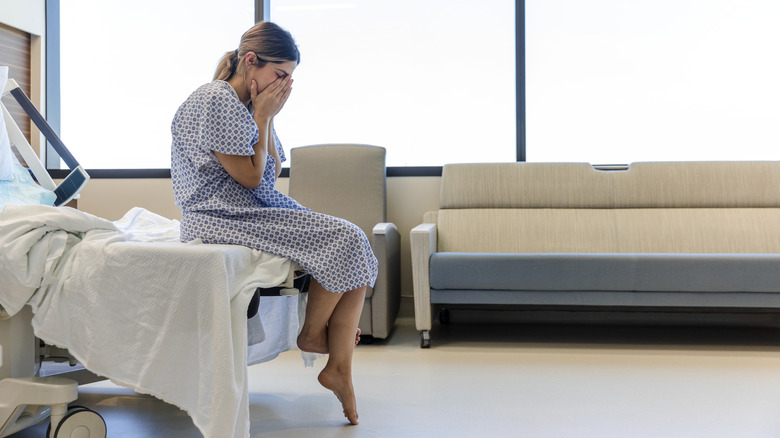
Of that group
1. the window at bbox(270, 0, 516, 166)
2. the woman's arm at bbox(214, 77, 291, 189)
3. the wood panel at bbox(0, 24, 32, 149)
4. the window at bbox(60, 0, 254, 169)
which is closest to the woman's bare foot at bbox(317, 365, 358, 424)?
the woman's arm at bbox(214, 77, 291, 189)

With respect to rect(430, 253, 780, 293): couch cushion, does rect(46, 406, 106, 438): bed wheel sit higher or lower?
lower

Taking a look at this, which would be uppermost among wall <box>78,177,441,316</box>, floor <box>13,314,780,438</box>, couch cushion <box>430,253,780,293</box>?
wall <box>78,177,441,316</box>

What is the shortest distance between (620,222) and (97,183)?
10.3 feet

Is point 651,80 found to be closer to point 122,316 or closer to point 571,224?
point 571,224

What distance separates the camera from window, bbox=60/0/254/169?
424 cm

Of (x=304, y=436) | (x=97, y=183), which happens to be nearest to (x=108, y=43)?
(x=97, y=183)

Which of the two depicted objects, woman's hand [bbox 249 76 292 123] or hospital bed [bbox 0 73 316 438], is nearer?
hospital bed [bbox 0 73 316 438]

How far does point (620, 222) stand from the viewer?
3438 millimetres

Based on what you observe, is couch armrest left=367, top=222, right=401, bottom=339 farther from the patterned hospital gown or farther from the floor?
the patterned hospital gown

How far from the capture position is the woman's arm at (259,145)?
165 cm

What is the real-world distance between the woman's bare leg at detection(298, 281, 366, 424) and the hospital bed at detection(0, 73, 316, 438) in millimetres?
196

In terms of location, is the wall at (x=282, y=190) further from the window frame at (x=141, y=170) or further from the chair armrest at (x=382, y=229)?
the chair armrest at (x=382, y=229)

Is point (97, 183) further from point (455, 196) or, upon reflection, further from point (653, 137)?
point (653, 137)

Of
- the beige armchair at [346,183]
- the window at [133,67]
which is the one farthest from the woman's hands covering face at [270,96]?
the window at [133,67]
